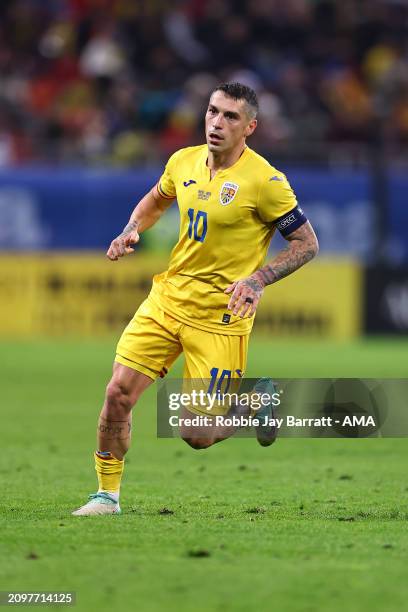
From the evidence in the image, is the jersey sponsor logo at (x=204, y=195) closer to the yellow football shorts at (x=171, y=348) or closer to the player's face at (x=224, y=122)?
the player's face at (x=224, y=122)

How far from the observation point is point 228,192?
7.96 meters

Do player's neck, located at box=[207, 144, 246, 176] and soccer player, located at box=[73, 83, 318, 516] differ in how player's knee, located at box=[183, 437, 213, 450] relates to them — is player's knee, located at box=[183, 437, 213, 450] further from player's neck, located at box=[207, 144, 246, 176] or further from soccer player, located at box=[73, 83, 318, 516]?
player's neck, located at box=[207, 144, 246, 176]

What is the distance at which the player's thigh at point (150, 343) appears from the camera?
313 inches

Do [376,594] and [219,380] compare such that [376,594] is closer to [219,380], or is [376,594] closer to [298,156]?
[219,380]

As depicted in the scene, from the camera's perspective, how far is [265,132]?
24.1 m

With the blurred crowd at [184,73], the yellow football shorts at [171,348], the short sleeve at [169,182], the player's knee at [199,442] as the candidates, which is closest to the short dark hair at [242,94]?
the short sleeve at [169,182]

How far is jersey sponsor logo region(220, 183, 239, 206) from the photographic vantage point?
7.95m

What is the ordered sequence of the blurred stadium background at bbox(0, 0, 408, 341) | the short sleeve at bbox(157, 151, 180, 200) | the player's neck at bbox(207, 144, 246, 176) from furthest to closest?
the blurred stadium background at bbox(0, 0, 408, 341) < the short sleeve at bbox(157, 151, 180, 200) < the player's neck at bbox(207, 144, 246, 176)

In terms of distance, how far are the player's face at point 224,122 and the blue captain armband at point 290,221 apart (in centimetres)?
54

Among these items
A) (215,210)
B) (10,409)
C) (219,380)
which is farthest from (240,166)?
→ (10,409)

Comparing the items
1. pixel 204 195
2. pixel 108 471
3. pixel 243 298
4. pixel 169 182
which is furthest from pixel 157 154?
pixel 243 298

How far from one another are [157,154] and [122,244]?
15846mm

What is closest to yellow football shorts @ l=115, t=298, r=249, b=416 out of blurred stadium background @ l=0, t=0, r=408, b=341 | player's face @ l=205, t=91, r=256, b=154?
player's face @ l=205, t=91, r=256, b=154

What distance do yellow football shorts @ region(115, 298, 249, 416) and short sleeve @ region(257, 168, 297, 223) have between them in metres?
0.83
